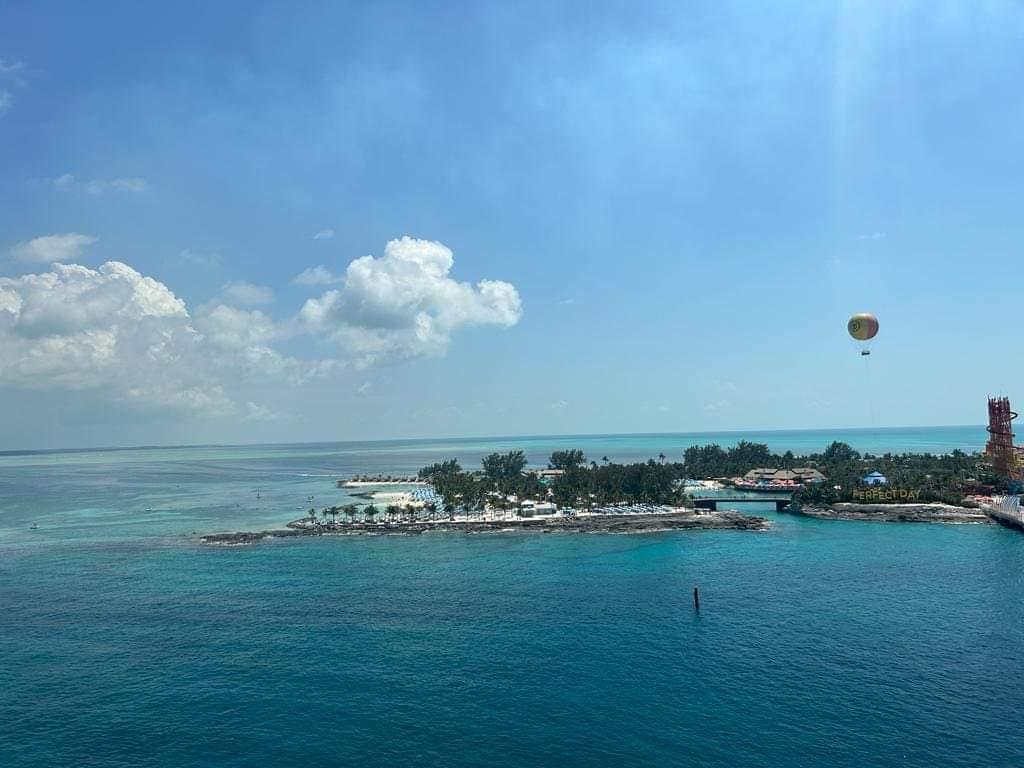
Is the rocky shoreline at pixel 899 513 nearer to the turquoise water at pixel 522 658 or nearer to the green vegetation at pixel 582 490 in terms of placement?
the turquoise water at pixel 522 658

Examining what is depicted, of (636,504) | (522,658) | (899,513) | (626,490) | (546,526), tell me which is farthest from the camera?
(626,490)

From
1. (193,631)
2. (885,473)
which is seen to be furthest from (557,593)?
(885,473)

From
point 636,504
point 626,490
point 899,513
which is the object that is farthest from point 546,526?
point 899,513

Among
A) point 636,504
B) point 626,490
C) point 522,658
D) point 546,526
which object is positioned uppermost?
point 626,490

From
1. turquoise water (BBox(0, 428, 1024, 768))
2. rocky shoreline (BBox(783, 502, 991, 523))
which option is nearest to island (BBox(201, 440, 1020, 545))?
rocky shoreline (BBox(783, 502, 991, 523))

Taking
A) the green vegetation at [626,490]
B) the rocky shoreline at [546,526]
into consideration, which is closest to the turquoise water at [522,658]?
the rocky shoreline at [546,526]

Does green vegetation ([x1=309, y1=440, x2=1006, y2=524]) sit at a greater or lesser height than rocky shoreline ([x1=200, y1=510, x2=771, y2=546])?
greater

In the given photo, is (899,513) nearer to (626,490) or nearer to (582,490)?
(626,490)

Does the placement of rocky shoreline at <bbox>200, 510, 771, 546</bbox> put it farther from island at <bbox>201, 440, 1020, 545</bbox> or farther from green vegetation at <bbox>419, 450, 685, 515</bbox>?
green vegetation at <bbox>419, 450, 685, 515</bbox>
